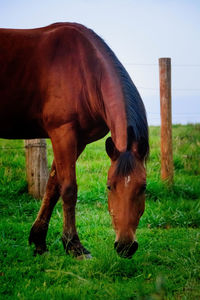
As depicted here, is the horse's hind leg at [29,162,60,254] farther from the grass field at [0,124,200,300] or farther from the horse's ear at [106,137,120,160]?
the horse's ear at [106,137,120,160]

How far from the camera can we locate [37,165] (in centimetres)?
572

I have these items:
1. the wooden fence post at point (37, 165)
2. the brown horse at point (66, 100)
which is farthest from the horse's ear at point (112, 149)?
the wooden fence post at point (37, 165)

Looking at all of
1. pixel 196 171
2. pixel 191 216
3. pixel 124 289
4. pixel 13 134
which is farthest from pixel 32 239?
pixel 196 171

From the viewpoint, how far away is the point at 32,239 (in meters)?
3.78

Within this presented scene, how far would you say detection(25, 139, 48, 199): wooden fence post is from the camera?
5.71 meters

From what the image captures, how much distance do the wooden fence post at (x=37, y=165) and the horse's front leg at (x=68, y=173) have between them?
2.29 metres

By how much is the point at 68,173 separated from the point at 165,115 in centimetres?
344

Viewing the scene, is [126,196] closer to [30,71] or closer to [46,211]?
[46,211]

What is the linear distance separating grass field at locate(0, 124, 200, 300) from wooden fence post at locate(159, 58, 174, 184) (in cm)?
40

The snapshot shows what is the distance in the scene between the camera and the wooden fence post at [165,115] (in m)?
6.29

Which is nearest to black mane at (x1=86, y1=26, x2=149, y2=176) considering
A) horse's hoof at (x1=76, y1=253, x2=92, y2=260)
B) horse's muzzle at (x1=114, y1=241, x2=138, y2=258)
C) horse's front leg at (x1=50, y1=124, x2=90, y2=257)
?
horse's muzzle at (x1=114, y1=241, x2=138, y2=258)

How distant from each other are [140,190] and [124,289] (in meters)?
0.77

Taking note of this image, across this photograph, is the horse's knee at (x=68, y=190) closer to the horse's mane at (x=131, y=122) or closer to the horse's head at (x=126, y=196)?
the horse's head at (x=126, y=196)

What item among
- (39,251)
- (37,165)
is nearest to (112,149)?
(39,251)
